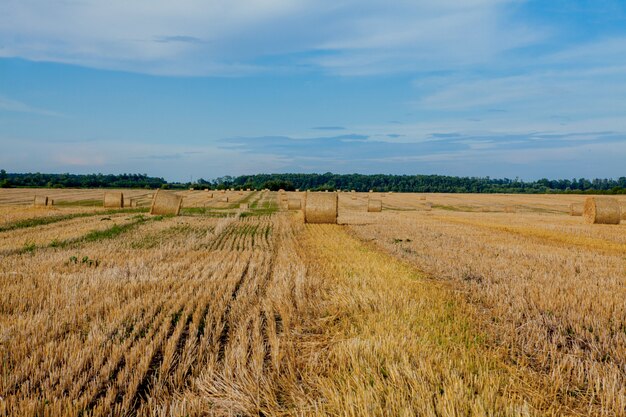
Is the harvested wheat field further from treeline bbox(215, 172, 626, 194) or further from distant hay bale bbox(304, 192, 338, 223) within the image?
treeline bbox(215, 172, 626, 194)

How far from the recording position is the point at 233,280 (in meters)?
9.17

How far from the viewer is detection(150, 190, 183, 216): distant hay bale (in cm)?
2833

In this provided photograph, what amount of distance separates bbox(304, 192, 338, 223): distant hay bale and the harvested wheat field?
11.6 meters

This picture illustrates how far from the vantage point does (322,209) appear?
23.4m

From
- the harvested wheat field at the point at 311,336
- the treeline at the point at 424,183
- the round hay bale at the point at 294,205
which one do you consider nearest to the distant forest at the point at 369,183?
the treeline at the point at 424,183

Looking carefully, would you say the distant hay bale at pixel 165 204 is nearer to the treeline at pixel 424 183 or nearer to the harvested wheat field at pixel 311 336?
the harvested wheat field at pixel 311 336

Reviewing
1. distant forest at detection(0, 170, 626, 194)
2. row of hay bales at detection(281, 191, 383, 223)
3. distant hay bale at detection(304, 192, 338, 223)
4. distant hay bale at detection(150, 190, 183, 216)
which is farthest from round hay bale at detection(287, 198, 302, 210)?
distant forest at detection(0, 170, 626, 194)

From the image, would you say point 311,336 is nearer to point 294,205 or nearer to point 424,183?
point 294,205

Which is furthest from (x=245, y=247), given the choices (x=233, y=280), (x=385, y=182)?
(x=385, y=182)

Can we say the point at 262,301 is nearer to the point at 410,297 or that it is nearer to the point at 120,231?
the point at 410,297

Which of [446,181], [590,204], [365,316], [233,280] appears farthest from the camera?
[446,181]

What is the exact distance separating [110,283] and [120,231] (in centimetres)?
1121

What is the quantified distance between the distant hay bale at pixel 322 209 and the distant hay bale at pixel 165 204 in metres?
9.57

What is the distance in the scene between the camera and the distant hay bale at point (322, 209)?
23.3m
